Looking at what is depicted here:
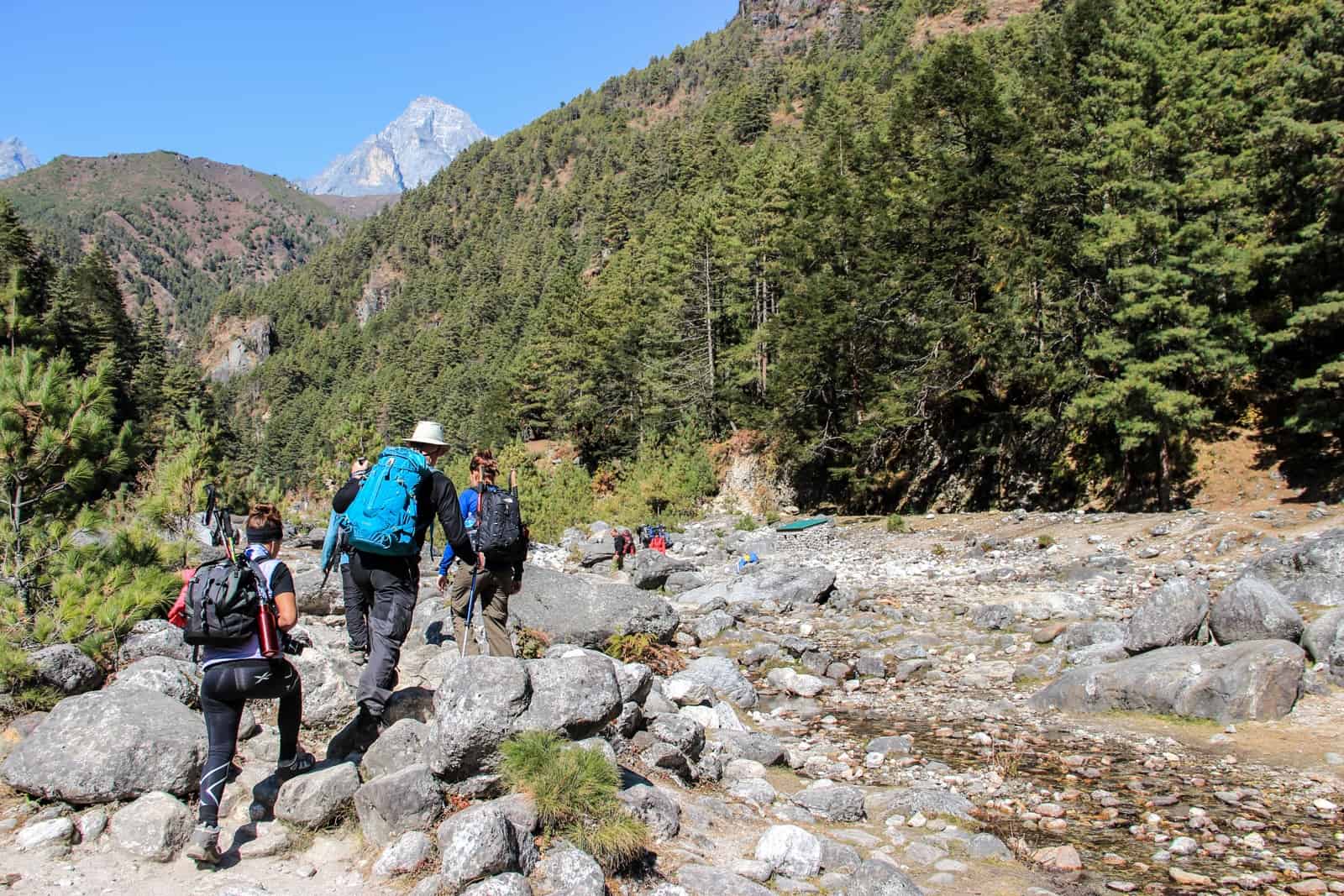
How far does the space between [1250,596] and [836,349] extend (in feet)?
67.1

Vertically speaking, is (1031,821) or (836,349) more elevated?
(836,349)

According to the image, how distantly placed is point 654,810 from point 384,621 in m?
2.32

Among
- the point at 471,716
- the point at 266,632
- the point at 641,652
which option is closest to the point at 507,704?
the point at 471,716

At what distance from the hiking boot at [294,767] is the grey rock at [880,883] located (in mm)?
3624

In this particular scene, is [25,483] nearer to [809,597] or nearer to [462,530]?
[462,530]

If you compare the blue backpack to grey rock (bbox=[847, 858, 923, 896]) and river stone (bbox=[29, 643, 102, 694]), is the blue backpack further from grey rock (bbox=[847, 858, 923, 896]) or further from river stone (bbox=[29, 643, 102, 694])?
grey rock (bbox=[847, 858, 923, 896])

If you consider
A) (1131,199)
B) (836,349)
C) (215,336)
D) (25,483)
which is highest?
(215,336)

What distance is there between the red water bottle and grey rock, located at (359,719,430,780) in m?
1.16

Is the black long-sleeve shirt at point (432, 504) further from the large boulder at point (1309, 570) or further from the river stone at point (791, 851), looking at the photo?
the large boulder at point (1309, 570)

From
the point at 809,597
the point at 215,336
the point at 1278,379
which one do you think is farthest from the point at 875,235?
the point at 215,336

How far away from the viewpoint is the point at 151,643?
695 centimetres

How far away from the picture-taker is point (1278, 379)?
20.8 metres

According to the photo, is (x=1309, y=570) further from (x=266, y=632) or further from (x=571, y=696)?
(x=266, y=632)

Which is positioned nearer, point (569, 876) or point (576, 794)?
point (569, 876)
